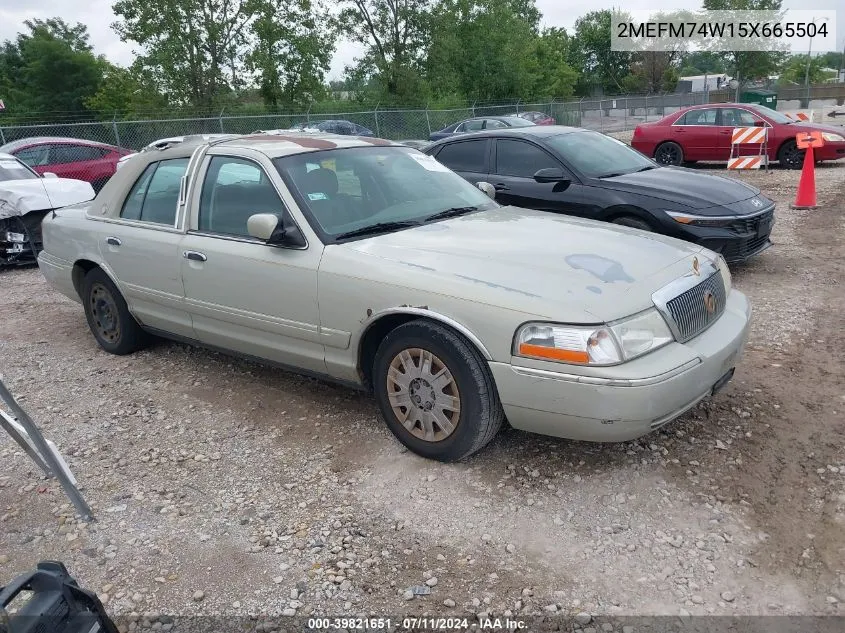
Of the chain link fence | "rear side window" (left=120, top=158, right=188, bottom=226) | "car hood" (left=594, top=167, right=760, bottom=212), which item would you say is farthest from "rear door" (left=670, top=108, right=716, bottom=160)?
"rear side window" (left=120, top=158, right=188, bottom=226)

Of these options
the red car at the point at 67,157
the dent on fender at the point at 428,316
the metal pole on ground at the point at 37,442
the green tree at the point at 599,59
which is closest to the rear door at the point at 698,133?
the red car at the point at 67,157

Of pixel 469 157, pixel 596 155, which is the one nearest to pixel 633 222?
pixel 596 155

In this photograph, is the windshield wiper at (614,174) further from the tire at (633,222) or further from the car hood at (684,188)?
the tire at (633,222)

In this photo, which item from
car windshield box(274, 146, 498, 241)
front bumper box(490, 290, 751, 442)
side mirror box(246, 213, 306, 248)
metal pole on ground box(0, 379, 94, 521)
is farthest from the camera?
car windshield box(274, 146, 498, 241)

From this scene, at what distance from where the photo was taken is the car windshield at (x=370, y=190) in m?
4.07

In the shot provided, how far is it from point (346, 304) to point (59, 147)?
1211cm

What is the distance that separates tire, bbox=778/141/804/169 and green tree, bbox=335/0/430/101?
24517 millimetres

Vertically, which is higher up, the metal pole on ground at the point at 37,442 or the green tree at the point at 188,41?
the green tree at the point at 188,41

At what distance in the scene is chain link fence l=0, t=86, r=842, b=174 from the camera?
13.7 metres

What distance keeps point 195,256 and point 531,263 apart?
85.1 inches

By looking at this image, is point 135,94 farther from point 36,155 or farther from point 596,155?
point 596,155

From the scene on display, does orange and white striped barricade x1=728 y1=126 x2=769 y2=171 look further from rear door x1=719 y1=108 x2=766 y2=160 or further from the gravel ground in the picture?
the gravel ground

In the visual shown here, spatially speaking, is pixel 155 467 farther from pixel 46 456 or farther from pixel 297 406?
pixel 46 456

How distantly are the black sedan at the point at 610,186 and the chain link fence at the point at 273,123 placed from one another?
902 cm
